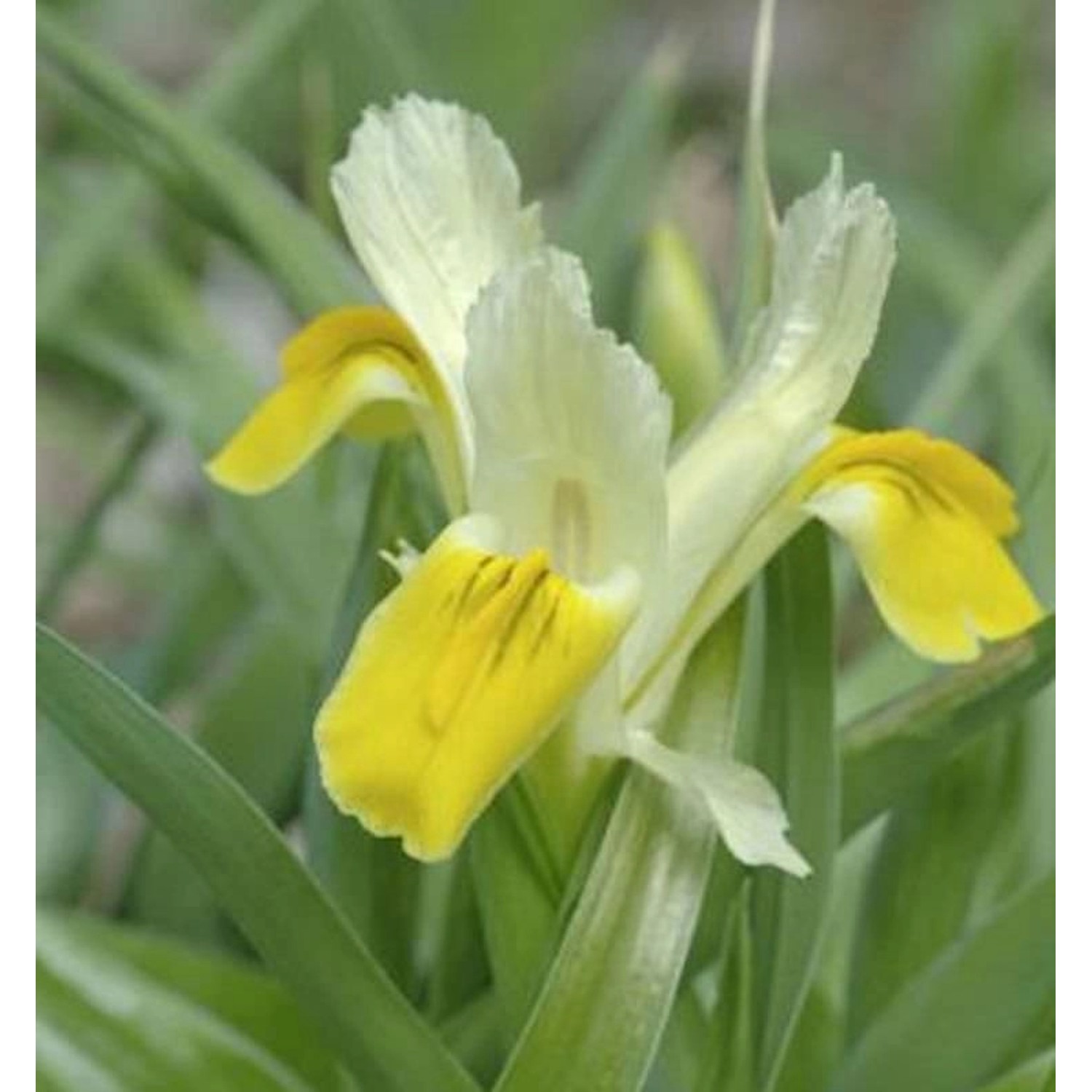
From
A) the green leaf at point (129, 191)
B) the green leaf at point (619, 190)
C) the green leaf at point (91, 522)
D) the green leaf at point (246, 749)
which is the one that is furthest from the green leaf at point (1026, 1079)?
the green leaf at point (129, 191)

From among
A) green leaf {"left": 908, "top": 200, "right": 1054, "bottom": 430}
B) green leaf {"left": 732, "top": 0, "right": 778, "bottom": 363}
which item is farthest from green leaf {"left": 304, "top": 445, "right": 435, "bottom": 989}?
green leaf {"left": 908, "top": 200, "right": 1054, "bottom": 430}

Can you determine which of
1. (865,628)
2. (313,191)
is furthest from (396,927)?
(865,628)

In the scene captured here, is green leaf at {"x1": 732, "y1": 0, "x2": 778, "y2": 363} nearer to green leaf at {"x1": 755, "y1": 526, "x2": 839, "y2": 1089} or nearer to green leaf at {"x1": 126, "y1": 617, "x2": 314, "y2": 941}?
green leaf at {"x1": 755, "y1": 526, "x2": 839, "y2": 1089}

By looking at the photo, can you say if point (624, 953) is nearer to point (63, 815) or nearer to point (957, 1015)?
point (957, 1015)

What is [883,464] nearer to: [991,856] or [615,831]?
[615,831]

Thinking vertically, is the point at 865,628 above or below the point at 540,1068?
above

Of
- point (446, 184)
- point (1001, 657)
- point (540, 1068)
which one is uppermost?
point (446, 184)

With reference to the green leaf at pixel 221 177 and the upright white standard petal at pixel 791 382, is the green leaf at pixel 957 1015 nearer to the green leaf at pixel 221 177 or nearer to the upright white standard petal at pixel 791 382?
the upright white standard petal at pixel 791 382
